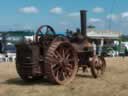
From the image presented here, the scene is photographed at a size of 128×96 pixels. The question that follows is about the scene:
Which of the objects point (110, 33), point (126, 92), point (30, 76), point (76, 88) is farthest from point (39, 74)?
point (110, 33)

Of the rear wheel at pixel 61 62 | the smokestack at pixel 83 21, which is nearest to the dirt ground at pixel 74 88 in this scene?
the rear wheel at pixel 61 62

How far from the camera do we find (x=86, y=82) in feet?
46.1

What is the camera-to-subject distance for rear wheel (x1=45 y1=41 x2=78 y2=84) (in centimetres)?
1334

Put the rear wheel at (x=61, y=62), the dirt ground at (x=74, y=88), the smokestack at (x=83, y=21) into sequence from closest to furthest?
the dirt ground at (x=74, y=88) < the rear wheel at (x=61, y=62) < the smokestack at (x=83, y=21)

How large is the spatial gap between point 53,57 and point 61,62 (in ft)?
1.71

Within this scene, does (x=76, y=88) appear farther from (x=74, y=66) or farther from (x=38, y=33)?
(x=38, y=33)

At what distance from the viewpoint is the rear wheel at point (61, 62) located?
43.8ft

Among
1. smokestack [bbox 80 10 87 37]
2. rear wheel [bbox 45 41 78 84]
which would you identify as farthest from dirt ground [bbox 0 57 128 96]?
smokestack [bbox 80 10 87 37]

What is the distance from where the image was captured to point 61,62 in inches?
547

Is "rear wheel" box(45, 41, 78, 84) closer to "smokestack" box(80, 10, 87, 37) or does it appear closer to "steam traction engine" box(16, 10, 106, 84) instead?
"steam traction engine" box(16, 10, 106, 84)

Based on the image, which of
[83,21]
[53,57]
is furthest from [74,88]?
[83,21]

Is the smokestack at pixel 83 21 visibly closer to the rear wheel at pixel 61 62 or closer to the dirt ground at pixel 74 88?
the rear wheel at pixel 61 62

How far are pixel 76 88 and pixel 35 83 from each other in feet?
6.78

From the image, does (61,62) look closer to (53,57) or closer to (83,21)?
(53,57)
